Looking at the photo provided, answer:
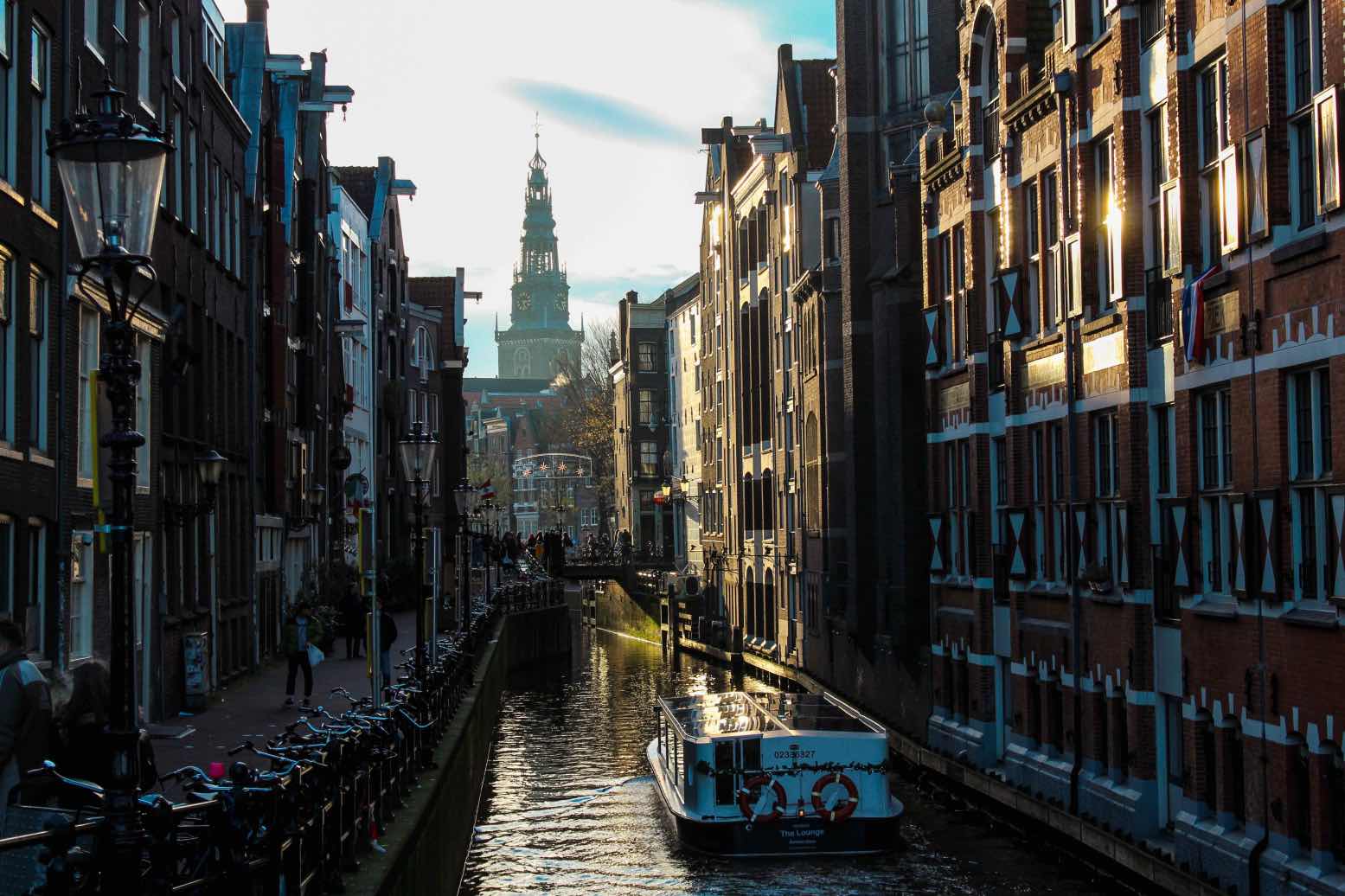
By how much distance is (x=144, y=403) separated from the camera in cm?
2594

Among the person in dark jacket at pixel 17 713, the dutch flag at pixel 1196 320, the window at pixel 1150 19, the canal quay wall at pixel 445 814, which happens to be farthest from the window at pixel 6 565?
the window at pixel 1150 19

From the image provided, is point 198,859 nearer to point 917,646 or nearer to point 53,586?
point 53,586

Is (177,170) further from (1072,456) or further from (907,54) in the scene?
(907,54)

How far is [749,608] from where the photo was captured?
62.2m

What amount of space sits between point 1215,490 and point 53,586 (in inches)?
512

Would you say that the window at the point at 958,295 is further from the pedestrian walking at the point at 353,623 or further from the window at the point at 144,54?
the pedestrian walking at the point at 353,623

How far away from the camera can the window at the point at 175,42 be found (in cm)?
2790

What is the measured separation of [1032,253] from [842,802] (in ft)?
29.3

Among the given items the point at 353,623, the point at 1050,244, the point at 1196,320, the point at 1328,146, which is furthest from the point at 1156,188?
the point at 353,623

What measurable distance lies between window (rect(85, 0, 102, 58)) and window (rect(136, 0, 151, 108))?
2935mm

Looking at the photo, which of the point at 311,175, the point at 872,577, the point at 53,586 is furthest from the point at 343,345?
the point at 53,586

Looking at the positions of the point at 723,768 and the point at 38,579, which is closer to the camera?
the point at 38,579

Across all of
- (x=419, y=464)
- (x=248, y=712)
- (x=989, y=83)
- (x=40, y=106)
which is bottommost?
(x=248, y=712)

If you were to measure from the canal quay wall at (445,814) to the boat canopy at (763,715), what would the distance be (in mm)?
3596
